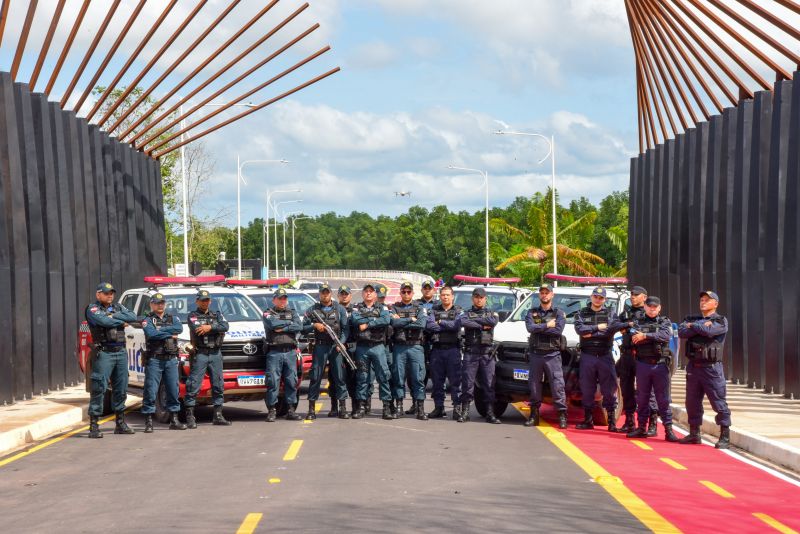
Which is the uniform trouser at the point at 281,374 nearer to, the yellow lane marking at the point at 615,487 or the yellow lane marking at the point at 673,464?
the yellow lane marking at the point at 615,487

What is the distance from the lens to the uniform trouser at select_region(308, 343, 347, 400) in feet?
51.9

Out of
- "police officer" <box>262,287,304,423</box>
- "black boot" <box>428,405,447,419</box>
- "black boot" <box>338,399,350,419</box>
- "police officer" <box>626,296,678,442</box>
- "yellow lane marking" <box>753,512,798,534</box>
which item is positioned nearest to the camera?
"yellow lane marking" <box>753,512,798,534</box>

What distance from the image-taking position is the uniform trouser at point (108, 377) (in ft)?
47.4

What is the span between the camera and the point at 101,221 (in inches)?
1008

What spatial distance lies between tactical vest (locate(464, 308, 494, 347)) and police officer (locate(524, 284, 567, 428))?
2.31ft

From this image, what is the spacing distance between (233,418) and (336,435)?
10.1 ft

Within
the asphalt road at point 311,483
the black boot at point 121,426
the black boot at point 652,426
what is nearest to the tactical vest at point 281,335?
the asphalt road at point 311,483

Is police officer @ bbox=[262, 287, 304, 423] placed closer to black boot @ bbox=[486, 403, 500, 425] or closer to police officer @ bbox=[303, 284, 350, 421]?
police officer @ bbox=[303, 284, 350, 421]

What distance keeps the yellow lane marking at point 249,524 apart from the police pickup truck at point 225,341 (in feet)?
22.6

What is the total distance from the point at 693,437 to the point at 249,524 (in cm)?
704

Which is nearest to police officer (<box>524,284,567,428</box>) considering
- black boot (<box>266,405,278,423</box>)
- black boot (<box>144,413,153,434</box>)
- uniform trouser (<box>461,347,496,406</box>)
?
uniform trouser (<box>461,347,496,406</box>)

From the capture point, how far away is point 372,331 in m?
15.9

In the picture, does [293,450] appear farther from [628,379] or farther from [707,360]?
[707,360]

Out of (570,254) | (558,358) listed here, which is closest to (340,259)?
(570,254)
